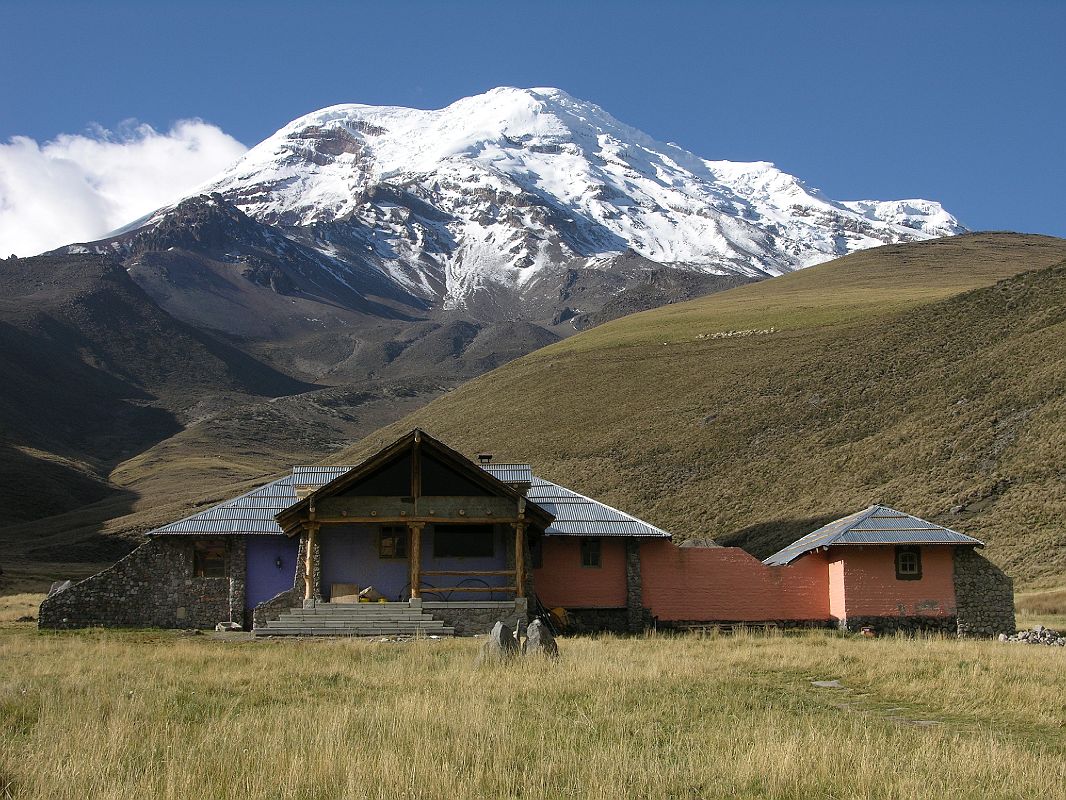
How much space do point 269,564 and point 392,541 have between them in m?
4.09

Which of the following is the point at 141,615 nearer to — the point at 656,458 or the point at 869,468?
the point at 869,468

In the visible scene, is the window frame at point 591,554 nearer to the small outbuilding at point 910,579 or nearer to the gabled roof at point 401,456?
the gabled roof at point 401,456

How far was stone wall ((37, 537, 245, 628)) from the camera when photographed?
100 ft

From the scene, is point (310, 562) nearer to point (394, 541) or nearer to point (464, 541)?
point (394, 541)

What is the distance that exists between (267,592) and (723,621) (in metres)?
13.2

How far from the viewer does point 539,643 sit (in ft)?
59.5

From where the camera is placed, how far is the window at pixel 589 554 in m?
32.0

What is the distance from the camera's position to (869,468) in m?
55.5

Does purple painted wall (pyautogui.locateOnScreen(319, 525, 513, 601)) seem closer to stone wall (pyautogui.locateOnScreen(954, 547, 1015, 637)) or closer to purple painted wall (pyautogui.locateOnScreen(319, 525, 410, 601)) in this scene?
purple painted wall (pyautogui.locateOnScreen(319, 525, 410, 601))

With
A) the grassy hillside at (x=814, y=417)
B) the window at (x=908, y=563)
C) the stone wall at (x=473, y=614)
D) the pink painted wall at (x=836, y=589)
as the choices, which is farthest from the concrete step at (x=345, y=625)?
the grassy hillside at (x=814, y=417)

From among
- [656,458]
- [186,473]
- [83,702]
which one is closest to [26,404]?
[186,473]

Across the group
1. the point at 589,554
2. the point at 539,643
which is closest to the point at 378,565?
the point at 589,554

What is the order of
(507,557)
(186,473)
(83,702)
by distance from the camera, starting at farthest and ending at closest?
(186,473)
(507,557)
(83,702)

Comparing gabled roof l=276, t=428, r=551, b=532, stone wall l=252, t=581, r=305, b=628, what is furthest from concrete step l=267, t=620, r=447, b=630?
gabled roof l=276, t=428, r=551, b=532
